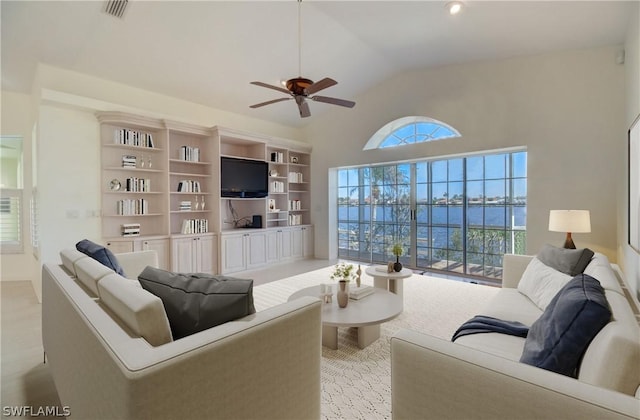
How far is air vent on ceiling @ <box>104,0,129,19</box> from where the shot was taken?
10.9ft

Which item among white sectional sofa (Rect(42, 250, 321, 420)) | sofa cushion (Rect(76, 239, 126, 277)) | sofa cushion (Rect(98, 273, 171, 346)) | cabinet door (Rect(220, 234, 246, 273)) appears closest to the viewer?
white sectional sofa (Rect(42, 250, 321, 420))

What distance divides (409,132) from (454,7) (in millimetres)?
2595

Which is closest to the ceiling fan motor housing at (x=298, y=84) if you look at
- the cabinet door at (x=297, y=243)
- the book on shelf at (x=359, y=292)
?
the book on shelf at (x=359, y=292)

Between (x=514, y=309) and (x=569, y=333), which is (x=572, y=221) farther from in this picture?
(x=569, y=333)

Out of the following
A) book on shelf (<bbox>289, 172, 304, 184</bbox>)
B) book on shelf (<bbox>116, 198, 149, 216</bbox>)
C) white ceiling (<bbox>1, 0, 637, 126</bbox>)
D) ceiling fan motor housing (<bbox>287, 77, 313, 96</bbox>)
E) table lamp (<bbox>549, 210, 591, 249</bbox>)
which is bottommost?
table lamp (<bbox>549, 210, 591, 249</bbox>)

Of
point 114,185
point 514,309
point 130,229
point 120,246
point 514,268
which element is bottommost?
point 514,309

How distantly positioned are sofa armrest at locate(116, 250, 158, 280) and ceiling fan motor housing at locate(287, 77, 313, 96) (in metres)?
2.47

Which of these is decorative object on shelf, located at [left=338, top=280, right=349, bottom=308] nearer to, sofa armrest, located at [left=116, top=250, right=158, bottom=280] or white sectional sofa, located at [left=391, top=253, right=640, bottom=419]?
white sectional sofa, located at [left=391, top=253, right=640, bottom=419]

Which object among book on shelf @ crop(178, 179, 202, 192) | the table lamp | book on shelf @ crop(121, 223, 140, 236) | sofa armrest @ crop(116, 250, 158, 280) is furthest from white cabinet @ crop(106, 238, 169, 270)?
the table lamp

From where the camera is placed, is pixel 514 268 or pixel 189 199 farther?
pixel 189 199

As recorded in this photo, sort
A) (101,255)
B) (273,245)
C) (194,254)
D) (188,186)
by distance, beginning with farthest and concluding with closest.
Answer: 1. (273,245)
2. (188,186)
3. (194,254)
4. (101,255)

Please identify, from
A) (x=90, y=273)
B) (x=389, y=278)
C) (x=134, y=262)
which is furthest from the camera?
(x=389, y=278)

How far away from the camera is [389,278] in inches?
137

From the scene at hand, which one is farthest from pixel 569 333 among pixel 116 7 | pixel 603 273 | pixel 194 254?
pixel 194 254
